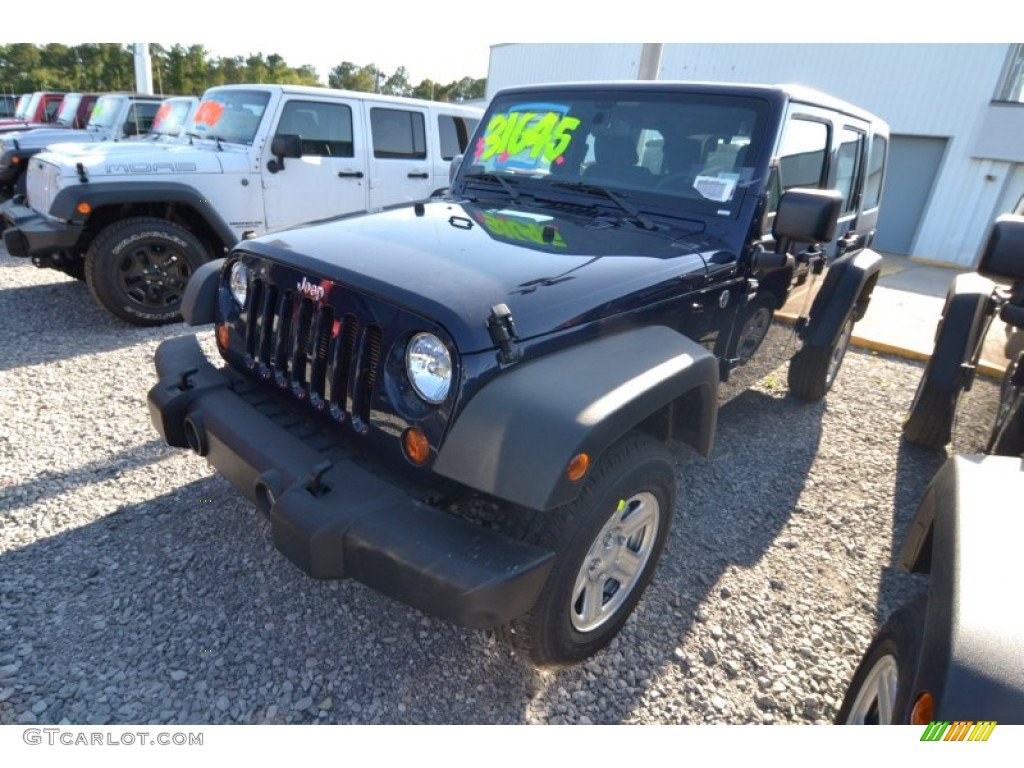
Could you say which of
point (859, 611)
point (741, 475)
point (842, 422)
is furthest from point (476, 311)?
point (842, 422)

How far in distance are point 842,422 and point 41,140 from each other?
11.9m

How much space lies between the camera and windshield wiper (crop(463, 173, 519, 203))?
10.6 feet

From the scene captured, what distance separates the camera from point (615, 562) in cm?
232

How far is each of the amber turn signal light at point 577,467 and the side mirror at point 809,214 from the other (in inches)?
65.0

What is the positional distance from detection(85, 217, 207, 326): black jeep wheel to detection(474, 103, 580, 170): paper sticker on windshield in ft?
10.8

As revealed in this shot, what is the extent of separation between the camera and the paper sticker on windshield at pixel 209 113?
620 cm

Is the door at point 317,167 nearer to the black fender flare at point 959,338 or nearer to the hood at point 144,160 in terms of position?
the hood at point 144,160

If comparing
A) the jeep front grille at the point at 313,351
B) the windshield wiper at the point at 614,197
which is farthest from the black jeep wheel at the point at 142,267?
the windshield wiper at the point at 614,197

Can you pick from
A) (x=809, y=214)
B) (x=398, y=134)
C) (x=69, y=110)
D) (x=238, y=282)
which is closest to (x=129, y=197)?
(x=398, y=134)

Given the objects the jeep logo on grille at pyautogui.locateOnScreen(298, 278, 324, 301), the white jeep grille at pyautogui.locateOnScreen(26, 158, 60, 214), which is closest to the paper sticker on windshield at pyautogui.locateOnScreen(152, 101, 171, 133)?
the white jeep grille at pyautogui.locateOnScreen(26, 158, 60, 214)

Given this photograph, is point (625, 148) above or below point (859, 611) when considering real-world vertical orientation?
above

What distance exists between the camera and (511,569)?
66.4 inches

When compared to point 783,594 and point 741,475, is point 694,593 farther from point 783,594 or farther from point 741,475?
point 741,475

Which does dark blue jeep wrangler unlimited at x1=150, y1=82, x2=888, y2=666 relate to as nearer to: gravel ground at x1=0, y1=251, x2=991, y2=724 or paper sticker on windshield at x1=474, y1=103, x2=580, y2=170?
paper sticker on windshield at x1=474, y1=103, x2=580, y2=170
